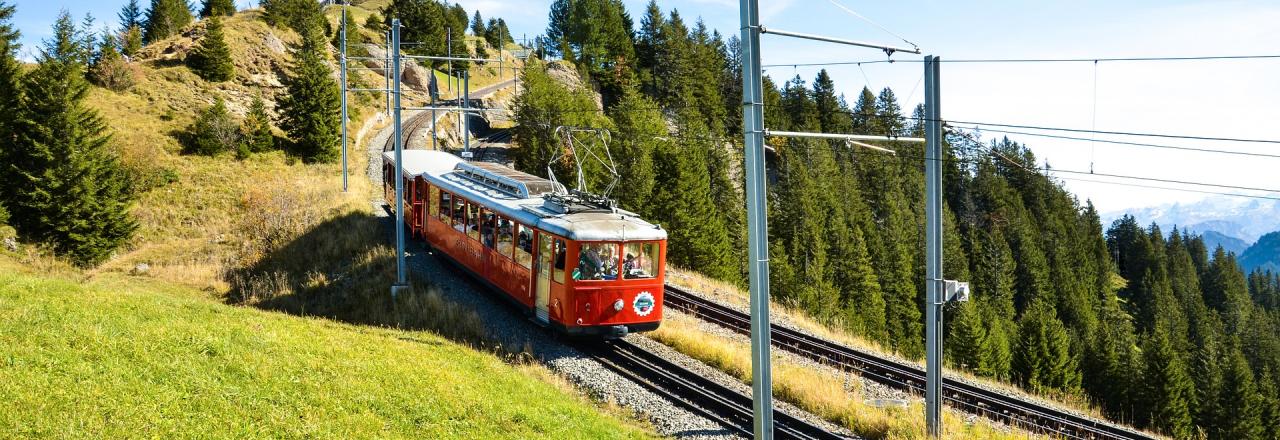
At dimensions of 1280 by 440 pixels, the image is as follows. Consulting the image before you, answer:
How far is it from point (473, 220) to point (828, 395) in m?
9.58

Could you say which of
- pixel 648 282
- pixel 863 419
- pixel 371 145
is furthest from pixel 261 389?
pixel 371 145

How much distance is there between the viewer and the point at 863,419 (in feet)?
38.4

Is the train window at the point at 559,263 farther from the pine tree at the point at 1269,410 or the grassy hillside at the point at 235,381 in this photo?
the pine tree at the point at 1269,410

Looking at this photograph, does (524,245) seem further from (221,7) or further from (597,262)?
(221,7)

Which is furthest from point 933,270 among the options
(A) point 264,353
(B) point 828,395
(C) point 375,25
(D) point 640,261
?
(C) point 375,25

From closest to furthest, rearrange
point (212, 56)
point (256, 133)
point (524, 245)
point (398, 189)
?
point (524, 245), point (398, 189), point (256, 133), point (212, 56)

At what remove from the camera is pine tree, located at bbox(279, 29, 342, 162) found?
38.4 metres

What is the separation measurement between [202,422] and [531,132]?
32.5 meters

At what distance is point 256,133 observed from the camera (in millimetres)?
38469

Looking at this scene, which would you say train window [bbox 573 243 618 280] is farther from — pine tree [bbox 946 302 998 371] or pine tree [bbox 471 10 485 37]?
pine tree [bbox 471 10 485 37]

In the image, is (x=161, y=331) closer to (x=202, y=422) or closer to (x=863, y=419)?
(x=202, y=422)

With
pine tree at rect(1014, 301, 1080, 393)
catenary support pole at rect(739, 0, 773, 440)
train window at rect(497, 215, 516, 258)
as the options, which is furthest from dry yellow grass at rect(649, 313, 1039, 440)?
pine tree at rect(1014, 301, 1080, 393)

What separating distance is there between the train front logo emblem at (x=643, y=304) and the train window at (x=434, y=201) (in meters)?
8.42

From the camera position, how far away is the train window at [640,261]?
14.2 m
